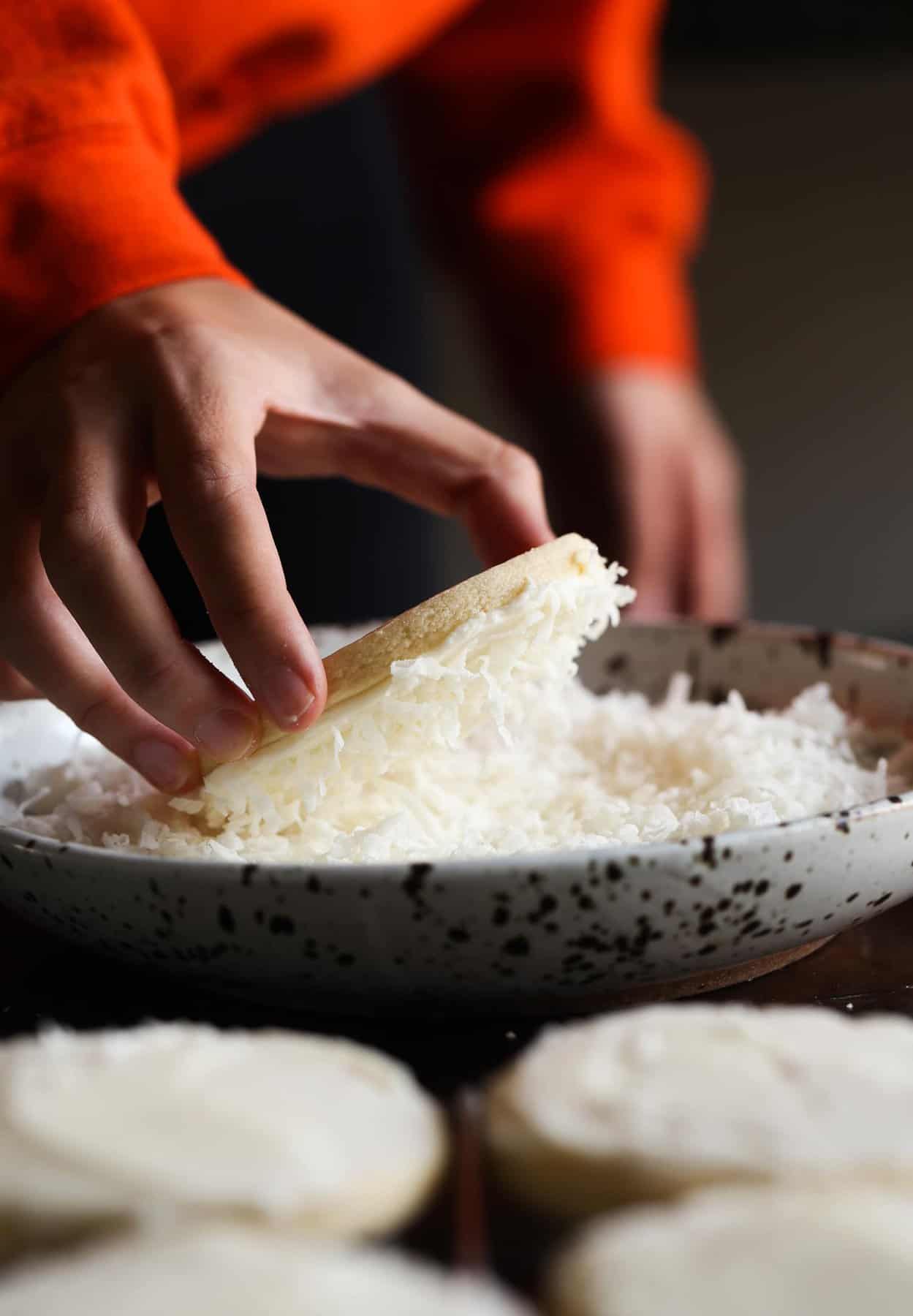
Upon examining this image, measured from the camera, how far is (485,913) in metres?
0.35

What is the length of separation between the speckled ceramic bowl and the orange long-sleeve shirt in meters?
0.32

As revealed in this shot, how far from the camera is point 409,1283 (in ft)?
0.63

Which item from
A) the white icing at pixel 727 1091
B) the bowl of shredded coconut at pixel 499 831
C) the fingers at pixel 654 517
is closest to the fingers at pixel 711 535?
the fingers at pixel 654 517

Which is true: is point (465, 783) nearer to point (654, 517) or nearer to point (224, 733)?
point (224, 733)

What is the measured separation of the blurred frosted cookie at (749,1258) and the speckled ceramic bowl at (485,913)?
14 cm

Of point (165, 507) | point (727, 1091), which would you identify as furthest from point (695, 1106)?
point (165, 507)

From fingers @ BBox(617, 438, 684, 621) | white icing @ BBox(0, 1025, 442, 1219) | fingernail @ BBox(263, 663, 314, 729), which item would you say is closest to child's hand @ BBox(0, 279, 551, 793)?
fingernail @ BBox(263, 663, 314, 729)

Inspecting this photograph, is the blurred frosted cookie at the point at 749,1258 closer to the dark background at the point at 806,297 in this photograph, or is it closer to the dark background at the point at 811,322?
the dark background at the point at 806,297

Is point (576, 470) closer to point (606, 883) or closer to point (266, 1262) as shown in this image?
point (606, 883)

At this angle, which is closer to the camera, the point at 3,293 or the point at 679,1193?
the point at 679,1193

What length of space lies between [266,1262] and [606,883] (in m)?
0.17

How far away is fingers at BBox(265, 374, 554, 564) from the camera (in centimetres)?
66

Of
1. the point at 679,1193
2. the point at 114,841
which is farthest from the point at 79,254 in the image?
the point at 679,1193

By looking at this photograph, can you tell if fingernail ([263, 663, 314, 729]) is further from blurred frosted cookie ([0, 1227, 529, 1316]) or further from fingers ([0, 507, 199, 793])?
blurred frosted cookie ([0, 1227, 529, 1316])
